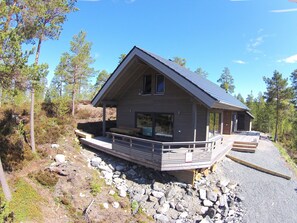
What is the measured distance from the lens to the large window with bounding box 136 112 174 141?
1148 centimetres

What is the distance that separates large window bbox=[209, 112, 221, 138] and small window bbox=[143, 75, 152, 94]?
426 cm

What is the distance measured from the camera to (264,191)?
9008 mm

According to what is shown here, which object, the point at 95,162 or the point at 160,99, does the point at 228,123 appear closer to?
the point at 160,99

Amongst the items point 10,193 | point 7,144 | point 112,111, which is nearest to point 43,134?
point 7,144

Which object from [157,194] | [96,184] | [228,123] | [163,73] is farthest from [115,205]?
[228,123]

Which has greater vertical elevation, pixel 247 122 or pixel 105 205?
pixel 247 122

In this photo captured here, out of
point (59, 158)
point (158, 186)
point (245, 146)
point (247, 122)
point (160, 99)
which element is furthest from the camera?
point (247, 122)

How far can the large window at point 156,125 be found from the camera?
452 inches

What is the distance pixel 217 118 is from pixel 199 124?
4.20 metres

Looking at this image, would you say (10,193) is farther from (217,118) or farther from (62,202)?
(217,118)

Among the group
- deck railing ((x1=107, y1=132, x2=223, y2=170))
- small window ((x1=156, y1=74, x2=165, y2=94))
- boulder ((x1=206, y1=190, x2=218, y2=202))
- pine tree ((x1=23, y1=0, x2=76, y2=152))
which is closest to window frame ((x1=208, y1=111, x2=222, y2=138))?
small window ((x1=156, y1=74, x2=165, y2=94))

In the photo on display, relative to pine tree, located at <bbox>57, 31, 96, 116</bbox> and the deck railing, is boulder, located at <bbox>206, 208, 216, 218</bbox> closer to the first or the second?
the deck railing

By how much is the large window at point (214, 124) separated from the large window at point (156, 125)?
2.93m

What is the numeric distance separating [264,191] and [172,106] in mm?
6200
